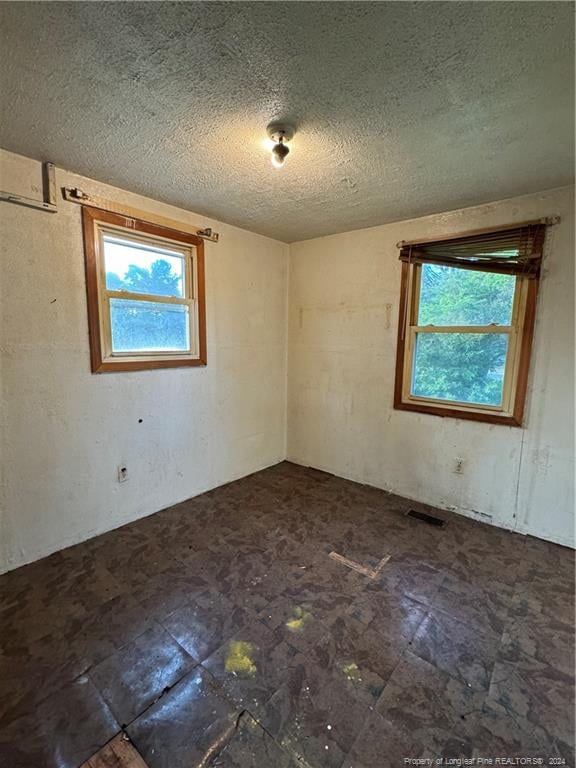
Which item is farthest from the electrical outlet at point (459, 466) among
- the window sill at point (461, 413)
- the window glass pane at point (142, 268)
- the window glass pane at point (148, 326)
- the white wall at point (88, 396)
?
the window glass pane at point (142, 268)

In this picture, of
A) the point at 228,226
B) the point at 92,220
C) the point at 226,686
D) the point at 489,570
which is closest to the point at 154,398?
the point at 92,220

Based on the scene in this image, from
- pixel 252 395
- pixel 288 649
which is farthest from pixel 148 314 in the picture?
pixel 288 649

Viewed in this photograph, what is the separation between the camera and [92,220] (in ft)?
7.14

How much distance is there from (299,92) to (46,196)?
163 centimetres

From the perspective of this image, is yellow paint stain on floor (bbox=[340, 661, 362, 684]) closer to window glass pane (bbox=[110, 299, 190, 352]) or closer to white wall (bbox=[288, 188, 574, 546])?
white wall (bbox=[288, 188, 574, 546])

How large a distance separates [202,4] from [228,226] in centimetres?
206

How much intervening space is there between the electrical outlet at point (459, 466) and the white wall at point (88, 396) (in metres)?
1.93

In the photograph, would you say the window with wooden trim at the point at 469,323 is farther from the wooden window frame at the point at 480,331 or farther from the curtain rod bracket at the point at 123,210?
the curtain rod bracket at the point at 123,210

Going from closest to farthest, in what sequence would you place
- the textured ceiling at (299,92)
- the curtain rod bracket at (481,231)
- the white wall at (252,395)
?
the textured ceiling at (299,92) → the white wall at (252,395) → the curtain rod bracket at (481,231)

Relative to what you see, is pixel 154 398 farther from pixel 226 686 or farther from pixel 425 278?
pixel 425 278

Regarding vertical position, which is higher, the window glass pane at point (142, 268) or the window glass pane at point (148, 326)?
the window glass pane at point (142, 268)

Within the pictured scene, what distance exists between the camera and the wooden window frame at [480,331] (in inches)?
92.9

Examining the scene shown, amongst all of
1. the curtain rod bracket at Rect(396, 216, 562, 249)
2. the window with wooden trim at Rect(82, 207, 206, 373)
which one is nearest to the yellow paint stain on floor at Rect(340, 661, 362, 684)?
the window with wooden trim at Rect(82, 207, 206, 373)

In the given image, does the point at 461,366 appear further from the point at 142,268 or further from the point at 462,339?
the point at 142,268
